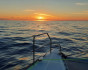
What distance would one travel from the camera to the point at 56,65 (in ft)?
11.9

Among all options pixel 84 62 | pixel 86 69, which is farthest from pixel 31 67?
pixel 84 62

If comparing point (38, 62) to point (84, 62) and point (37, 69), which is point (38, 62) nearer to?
point (37, 69)

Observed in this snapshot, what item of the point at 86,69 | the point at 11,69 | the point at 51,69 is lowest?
the point at 11,69

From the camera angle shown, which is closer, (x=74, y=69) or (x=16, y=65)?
(x=74, y=69)

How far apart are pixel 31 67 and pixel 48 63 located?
2.16 ft

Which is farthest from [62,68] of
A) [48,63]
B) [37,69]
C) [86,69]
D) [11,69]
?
[11,69]

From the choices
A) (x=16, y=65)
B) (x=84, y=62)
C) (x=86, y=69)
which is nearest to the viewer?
(x=86, y=69)

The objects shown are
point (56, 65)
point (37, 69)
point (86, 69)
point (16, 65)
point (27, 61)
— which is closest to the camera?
point (37, 69)

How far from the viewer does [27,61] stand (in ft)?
24.4

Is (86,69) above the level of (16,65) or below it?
above

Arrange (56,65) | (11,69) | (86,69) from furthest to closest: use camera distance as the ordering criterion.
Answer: (11,69), (86,69), (56,65)

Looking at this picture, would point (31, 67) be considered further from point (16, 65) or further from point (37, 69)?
point (16, 65)

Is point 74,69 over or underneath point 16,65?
over

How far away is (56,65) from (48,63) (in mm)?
300
